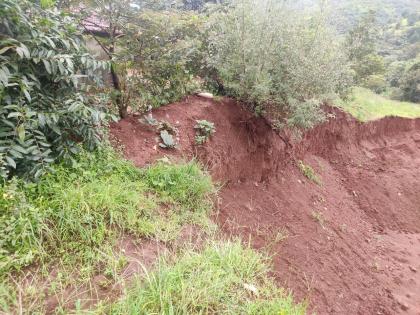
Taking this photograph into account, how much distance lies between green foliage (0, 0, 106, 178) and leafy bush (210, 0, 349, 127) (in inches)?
106

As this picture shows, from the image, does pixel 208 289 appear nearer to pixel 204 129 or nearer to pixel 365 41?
pixel 204 129

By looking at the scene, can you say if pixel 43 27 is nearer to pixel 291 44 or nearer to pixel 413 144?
pixel 291 44

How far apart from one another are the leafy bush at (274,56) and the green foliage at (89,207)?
237 cm

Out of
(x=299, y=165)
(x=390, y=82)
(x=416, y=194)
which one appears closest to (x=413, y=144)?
(x=416, y=194)

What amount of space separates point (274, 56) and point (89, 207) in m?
4.05

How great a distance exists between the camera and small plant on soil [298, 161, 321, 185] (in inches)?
280

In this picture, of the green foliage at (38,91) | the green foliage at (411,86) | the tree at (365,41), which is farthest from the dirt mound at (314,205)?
the green foliage at (411,86)

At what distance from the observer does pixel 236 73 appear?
5.53 meters

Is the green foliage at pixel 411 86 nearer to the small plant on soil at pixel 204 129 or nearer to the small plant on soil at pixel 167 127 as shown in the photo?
the small plant on soil at pixel 204 129

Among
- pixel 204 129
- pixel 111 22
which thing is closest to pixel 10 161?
pixel 111 22

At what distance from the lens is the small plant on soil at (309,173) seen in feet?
23.3

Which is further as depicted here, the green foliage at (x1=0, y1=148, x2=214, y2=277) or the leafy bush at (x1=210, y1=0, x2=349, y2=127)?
the leafy bush at (x1=210, y1=0, x2=349, y2=127)

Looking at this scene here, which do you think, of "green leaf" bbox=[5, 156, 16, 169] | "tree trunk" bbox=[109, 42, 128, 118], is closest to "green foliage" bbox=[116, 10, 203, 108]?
"tree trunk" bbox=[109, 42, 128, 118]

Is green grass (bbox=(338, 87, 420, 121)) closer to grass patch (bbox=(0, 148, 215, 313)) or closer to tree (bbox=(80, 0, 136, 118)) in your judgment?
tree (bbox=(80, 0, 136, 118))
